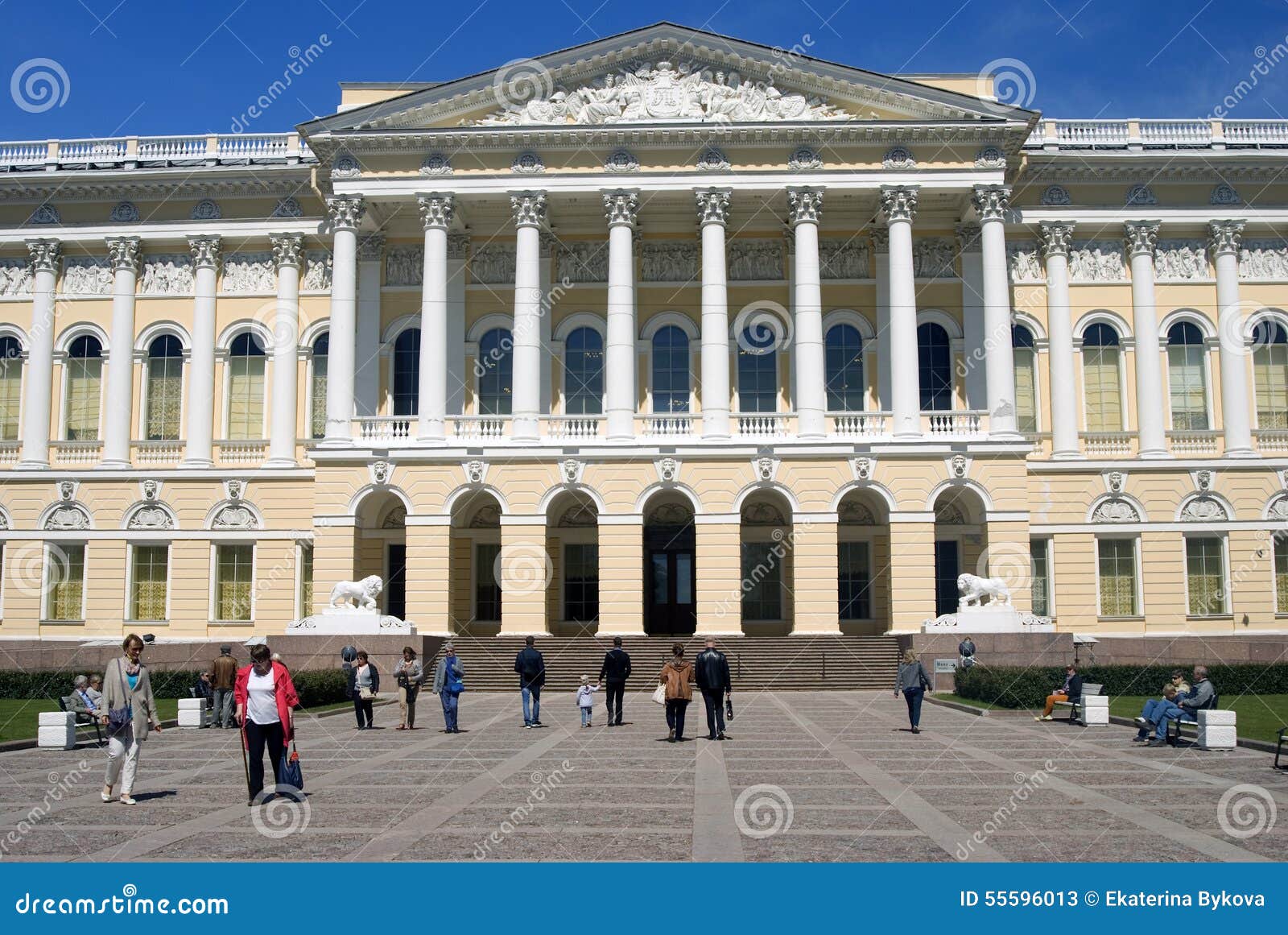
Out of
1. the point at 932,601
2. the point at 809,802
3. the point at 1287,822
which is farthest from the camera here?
the point at 932,601

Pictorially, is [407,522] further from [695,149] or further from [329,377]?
[695,149]

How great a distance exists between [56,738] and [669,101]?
29.7 m

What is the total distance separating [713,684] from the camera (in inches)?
924

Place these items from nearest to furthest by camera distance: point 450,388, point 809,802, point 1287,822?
1. point 1287,822
2. point 809,802
3. point 450,388

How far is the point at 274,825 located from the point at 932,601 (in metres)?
31.2

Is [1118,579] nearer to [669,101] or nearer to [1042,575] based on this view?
[1042,575]

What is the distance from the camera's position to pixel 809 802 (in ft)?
51.5

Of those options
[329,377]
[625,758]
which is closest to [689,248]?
[329,377]

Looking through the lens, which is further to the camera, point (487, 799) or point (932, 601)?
point (932, 601)

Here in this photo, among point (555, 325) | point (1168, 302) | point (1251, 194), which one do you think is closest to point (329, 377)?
point (555, 325)

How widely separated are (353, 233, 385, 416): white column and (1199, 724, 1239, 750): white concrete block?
33063 mm

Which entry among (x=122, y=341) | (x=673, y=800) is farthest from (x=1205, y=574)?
(x=122, y=341)

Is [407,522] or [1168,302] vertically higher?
[1168,302]

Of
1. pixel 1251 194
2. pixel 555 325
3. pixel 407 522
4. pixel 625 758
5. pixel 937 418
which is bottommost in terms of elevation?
pixel 625 758
